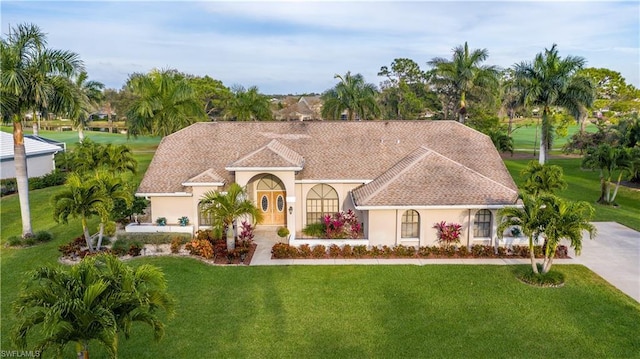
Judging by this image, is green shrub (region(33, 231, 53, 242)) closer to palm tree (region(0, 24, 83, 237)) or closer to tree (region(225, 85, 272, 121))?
palm tree (region(0, 24, 83, 237))

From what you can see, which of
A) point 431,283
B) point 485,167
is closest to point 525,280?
point 431,283

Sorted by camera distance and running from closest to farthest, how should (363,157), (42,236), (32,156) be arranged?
(42,236) < (363,157) < (32,156)

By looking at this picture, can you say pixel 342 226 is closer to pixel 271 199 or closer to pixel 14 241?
pixel 271 199

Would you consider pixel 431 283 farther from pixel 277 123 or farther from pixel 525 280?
pixel 277 123

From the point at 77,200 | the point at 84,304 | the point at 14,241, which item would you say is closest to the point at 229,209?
the point at 77,200

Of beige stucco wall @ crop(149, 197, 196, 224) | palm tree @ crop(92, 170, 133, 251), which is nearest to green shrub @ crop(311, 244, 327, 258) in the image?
beige stucco wall @ crop(149, 197, 196, 224)

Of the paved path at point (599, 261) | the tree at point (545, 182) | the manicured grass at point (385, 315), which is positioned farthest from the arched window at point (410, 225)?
the tree at point (545, 182)
